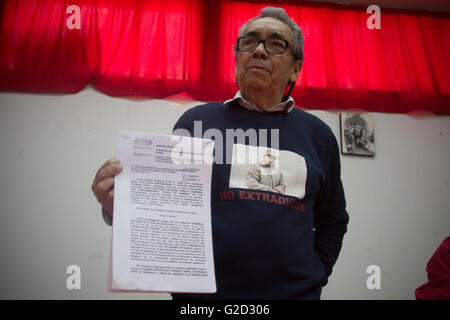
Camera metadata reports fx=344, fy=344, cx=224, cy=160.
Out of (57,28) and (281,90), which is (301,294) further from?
(57,28)

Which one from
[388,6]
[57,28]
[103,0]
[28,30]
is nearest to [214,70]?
[103,0]

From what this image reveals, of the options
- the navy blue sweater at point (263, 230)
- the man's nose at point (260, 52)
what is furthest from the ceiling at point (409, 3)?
the navy blue sweater at point (263, 230)

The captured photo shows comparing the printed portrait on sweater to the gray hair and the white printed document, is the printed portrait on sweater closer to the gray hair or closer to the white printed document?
the white printed document

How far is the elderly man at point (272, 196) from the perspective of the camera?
0.70 m

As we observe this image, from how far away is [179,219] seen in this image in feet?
1.92

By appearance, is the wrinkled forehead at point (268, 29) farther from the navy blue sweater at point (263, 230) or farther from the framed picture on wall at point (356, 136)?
the framed picture on wall at point (356, 136)

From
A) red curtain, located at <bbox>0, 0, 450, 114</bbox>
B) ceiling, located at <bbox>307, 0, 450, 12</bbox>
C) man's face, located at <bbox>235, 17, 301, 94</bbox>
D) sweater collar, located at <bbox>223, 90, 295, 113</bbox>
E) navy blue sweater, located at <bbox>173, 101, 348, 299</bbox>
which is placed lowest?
navy blue sweater, located at <bbox>173, 101, 348, 299</bbox>

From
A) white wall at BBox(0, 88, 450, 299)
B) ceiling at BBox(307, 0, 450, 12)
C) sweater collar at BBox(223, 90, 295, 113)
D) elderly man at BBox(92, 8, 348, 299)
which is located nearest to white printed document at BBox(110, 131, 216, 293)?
elderly man at BBox(92, 8, 348, 299)

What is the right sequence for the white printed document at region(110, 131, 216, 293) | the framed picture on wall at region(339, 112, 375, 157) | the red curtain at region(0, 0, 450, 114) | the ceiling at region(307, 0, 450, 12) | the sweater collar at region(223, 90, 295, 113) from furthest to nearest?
the ceiling at region(307, 0, 450, 12) < the framed picture on wall at region(339, 112, 375, 157) < the red curtain at region(0, 0, 450, 114) < the sweater collar at region(223, 90, 295, 113) < the white printed document at region(110, 131, 216, 293)

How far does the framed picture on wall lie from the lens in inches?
83.7

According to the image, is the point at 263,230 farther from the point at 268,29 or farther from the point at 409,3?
the point at 409,3

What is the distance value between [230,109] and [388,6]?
2014 mm

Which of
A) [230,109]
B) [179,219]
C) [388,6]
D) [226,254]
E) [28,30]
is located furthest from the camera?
[388,6]

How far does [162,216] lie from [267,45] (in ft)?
1.89
